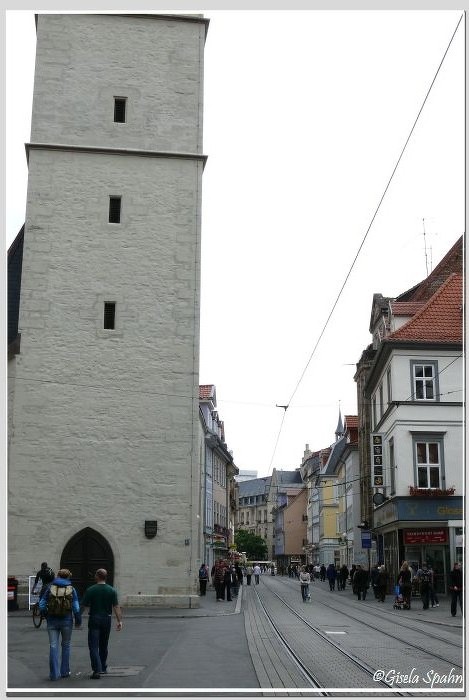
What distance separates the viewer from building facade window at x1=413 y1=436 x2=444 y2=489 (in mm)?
33219

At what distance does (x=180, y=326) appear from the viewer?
1037 inches

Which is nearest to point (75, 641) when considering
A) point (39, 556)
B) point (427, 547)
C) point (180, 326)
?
point (39, 556)

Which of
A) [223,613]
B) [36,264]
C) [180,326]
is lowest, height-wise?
[223,613]

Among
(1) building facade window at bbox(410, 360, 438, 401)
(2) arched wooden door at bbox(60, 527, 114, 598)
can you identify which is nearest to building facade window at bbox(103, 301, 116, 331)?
(2) arched wooden door at bbox(60, 527, 114, 598)

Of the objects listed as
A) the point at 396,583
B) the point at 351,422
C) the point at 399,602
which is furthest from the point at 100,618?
the point at 351,422

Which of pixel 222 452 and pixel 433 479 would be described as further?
pixel 222 452

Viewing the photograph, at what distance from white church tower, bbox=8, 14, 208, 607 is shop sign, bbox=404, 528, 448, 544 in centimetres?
981

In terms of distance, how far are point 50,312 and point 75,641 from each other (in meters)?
11.9

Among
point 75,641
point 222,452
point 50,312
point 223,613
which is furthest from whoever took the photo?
point 222,452

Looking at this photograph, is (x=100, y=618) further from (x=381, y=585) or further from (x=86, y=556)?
(x=381, y=585)

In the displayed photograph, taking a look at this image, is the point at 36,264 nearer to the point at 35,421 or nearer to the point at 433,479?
the point at 35,421

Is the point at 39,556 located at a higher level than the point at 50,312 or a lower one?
lower

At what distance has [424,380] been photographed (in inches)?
1348

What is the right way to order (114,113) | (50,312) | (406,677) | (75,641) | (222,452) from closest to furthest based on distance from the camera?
(406,677) < (75,641) < (50,312) < (114,113) < (222,452)
